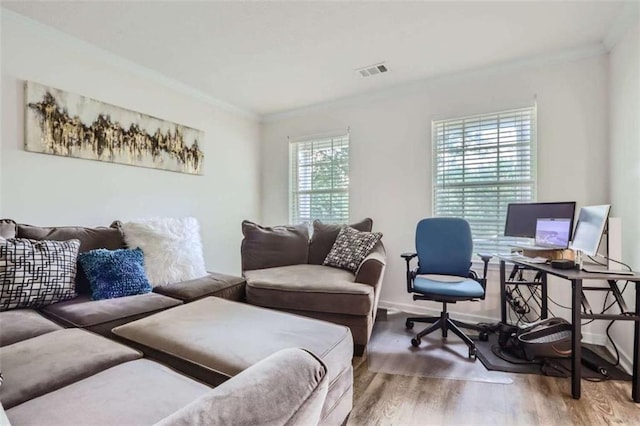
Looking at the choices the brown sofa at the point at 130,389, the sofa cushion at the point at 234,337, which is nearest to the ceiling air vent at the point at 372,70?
the sofa cushion at the point at 234,337

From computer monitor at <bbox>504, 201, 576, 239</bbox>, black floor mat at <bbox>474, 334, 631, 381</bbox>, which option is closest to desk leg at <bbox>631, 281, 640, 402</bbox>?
black floor mat at <bbox>474, 334, 631, 381</bbox>

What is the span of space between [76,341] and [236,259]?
261 cm

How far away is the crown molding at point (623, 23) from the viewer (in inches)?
75.2

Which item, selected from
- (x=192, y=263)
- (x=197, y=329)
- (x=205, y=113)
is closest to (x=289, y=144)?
(x=205, y=113)

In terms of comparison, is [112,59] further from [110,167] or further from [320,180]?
[320,180]

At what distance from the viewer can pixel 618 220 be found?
1869 mm

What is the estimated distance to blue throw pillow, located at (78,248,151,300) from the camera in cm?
194

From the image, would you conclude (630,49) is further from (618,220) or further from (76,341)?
(76,341)

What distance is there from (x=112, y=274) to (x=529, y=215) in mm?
3184

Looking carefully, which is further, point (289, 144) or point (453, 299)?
point (289, 144)

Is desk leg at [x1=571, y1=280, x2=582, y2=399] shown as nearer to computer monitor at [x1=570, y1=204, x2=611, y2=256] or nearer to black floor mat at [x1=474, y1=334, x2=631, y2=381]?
black floor mat at [x1=474, y1=334, x2=631, y2=381]

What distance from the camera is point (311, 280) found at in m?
2.44

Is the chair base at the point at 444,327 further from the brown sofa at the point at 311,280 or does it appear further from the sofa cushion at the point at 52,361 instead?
the sofa cushion at the point at 52,361

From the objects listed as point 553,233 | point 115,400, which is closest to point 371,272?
point 553,233
